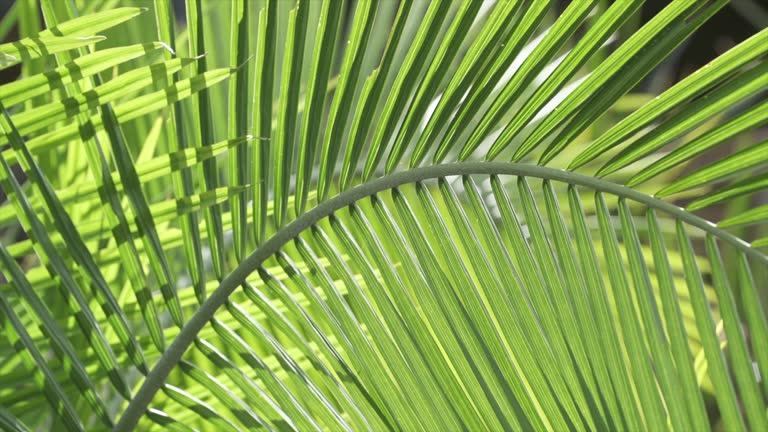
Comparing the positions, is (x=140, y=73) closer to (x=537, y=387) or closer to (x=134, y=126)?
(x=537, y=387)

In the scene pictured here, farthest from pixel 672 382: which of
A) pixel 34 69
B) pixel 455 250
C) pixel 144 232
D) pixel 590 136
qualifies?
pixel 590 136

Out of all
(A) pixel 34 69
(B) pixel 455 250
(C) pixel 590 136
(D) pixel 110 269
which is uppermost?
(C) pixel 590 136

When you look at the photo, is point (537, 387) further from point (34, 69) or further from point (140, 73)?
point (34, 69)

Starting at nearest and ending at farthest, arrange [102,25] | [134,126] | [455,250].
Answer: [102,25]
[455,250]
[134,126]

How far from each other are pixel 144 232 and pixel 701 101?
14.5 inches

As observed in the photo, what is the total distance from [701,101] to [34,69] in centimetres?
64

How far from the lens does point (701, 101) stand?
0.53m

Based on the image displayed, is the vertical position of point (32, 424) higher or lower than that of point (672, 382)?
higher

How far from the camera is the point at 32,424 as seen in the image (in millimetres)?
799

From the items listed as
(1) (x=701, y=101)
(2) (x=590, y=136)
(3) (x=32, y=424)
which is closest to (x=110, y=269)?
(3) (x=32, y=424)

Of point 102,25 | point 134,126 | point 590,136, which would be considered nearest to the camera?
point 102,25

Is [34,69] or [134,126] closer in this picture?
[34,69]

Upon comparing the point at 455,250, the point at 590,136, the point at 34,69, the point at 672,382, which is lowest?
the point at 672,382

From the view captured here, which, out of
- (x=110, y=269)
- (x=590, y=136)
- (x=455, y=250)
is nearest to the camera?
(x=455, y=250)
